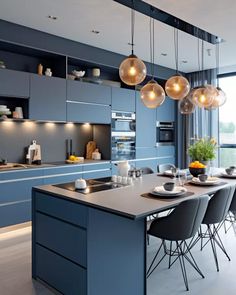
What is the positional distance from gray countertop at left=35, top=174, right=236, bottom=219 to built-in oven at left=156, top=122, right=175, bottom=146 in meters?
3.61

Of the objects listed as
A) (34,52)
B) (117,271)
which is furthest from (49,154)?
(117,271)

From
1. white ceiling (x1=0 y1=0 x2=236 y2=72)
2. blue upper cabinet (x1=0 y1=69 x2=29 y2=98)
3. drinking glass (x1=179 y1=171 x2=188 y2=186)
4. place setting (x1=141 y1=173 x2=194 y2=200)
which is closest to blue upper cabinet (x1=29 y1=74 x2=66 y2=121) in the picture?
blue upper cabinet (x1=0 y1=69 x2=29 y2=98)

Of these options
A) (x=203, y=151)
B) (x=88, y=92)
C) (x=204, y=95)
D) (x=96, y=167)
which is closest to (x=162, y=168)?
(x=203, y=151)

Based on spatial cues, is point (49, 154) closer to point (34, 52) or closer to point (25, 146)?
point (25, 146)

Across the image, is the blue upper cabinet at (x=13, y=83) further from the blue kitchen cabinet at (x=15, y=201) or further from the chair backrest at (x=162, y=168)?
the chair backrest at (x=162, y=168)

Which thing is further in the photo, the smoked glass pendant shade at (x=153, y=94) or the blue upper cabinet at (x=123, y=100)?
the blue upper cabinet at (x=123, y=100)

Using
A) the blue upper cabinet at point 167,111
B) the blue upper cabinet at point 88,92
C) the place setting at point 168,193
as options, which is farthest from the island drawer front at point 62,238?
the blue upper cabinet at point 167,111

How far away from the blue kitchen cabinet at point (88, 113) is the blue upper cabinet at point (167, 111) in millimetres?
1630

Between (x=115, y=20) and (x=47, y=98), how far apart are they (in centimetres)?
150

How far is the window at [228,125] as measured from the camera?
21.0 ft

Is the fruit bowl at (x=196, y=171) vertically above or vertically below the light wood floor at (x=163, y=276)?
above

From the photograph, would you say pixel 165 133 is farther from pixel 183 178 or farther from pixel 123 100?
pixel 183 178

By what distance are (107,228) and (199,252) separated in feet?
5.23

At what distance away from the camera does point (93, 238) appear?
211 centimetres
